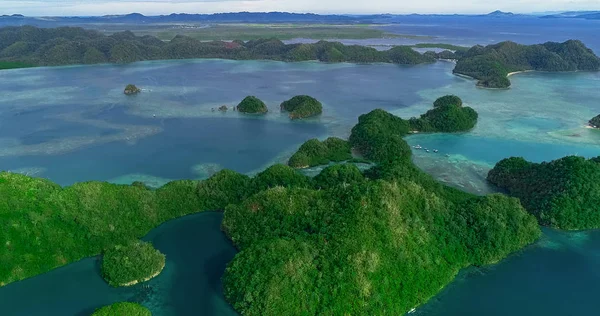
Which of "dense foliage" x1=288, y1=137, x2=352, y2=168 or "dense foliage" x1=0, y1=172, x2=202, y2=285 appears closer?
"dense foliage" x1=0, y1=172, x2=202, y2=285

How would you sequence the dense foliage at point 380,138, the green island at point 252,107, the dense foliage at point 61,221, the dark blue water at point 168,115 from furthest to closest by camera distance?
the green island at point 252,107, the dark blue water at point 168,115, the dense foliage at point 380,138, the dense foliage at point 61,221

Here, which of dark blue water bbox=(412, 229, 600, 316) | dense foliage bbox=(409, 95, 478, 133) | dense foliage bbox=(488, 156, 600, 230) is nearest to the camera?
dark blue water bbox=(412, 229, 600, 316)

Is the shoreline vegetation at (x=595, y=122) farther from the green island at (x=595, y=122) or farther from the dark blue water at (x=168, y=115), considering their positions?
the dark blue water at (x=168, y=115)

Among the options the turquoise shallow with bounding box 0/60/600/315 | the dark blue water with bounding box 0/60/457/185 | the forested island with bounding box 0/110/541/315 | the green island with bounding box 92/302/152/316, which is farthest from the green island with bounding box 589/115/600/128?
the green island with bounding box 92/302/152/316

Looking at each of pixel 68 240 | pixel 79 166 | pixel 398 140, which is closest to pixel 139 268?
pixel 68 240

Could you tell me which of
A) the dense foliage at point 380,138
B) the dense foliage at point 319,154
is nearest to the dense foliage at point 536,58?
the dense foliage at point 380,138

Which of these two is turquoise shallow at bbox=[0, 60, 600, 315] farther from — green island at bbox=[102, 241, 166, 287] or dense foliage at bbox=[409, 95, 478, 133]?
dense foliage at bbox=[409, 95, 478, 133]

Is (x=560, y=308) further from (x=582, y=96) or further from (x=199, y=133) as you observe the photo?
(x=582, y=96)
